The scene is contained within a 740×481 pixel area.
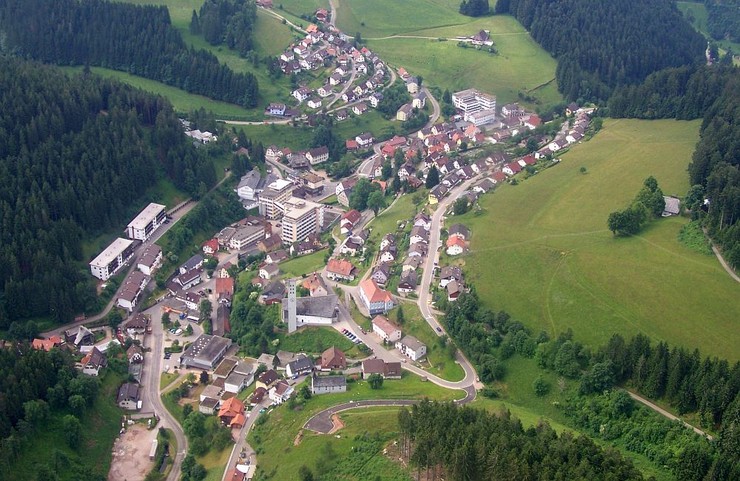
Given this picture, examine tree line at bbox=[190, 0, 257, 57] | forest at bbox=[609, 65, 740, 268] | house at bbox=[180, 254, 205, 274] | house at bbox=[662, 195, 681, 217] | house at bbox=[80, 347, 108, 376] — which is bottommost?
house at bbox=[180, 254, 205, 274]

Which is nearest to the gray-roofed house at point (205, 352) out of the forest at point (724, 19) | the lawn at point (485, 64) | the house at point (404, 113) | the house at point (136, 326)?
the house at point (136, 326)

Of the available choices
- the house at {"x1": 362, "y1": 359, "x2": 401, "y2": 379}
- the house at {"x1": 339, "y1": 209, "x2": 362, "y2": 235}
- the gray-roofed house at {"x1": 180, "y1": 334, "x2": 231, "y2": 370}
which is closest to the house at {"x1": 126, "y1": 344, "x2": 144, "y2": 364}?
the gray-roofed house at {"x1": 180, "y1": 334, "x2": 231, "y2": 370}

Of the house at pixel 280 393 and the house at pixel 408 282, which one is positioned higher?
the house at pixel 408 282

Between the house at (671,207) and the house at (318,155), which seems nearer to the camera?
the house at (671,207)

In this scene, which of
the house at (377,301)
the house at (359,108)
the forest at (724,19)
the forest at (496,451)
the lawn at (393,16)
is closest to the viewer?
the forest at (496,451)

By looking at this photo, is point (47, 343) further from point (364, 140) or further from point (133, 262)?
point (364, 140)

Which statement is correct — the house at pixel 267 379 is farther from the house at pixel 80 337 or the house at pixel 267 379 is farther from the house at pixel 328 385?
the house at pixel 80 337

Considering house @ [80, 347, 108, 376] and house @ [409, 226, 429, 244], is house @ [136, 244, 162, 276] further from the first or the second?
house @ [409, 226, 429, 244]
